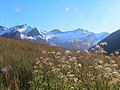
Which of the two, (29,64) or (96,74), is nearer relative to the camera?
(96,74)

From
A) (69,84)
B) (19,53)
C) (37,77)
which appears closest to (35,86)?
(37,77)

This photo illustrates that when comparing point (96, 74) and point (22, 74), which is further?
point (22, 74)

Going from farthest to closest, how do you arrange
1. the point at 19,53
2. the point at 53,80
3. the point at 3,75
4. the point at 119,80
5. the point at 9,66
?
the point at 19,53
the point at 9,66
the point at 3,75
the point at 53,80
the point at 119,80

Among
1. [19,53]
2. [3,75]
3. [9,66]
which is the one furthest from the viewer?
[19,53]

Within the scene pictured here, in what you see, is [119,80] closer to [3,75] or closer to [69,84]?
[69,84]

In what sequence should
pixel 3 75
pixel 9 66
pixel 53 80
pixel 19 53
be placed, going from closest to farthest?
pixel 53 80, pixel 3 75, pixel 9 66, pixel 19 53

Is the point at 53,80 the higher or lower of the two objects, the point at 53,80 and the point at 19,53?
the lower

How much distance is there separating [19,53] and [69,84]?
21.7 feet

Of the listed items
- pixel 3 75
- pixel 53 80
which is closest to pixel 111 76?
pixel 53 80

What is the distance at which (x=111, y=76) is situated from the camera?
10422mm

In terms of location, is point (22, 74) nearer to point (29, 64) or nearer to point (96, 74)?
point (29, 64)

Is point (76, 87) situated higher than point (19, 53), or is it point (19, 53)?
point (19, 53)

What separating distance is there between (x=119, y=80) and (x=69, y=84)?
1.29 meters

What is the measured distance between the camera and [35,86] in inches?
442
